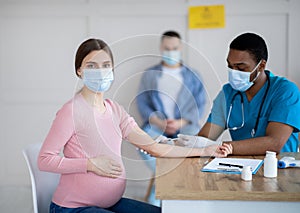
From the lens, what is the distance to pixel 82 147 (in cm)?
163

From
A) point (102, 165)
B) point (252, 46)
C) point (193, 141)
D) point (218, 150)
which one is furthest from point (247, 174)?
point (252, 46)

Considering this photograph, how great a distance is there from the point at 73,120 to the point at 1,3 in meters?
2.29

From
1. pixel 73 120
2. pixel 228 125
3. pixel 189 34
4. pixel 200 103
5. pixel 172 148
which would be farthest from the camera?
pixel 189 34

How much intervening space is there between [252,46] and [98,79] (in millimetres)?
850

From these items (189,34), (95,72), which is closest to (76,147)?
(95,72)

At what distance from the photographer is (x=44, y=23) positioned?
3.56 metres

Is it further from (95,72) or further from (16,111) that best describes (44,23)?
(95,72)

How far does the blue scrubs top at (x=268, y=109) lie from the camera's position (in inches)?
78.5

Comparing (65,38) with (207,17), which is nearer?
(207,17)

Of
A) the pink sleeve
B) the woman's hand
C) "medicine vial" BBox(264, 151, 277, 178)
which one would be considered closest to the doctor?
"medicine vial" BBox(264, 151, 277, 178)

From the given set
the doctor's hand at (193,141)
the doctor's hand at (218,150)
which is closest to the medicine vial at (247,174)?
the doctor's hand at (193,141)

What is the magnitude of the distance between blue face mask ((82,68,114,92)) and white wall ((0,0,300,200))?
185cm

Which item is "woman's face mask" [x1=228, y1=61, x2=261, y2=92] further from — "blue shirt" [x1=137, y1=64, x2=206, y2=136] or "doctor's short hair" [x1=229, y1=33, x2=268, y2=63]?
"blue shirt" [x1=137, y1=64, x2=206, y2=136]

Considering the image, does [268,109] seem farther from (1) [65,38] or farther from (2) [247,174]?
(1) [65,38]
